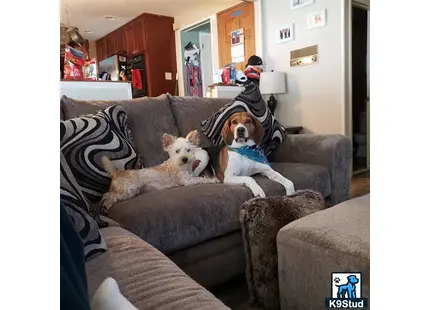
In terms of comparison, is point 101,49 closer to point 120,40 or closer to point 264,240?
point 120,40

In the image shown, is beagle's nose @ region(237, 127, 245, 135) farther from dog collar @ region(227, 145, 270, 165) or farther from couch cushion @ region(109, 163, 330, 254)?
couch cushion @ region(109, 163, 330, 254)

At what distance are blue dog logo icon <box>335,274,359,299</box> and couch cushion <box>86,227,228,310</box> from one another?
427 millimetres

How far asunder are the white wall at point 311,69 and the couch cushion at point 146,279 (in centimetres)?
302

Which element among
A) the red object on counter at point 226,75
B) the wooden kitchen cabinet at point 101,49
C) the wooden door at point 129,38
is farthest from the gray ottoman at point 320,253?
the wooden kitchen cabinet at point 101,49

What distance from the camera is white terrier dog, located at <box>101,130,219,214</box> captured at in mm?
1391

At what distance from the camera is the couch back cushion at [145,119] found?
1653 mm

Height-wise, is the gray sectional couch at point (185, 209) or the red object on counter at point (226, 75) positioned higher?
the red object on counter at point (226, 75)

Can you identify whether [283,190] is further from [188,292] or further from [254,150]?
[188,292]

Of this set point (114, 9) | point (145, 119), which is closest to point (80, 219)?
point (145, 119)

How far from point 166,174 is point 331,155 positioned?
951 millimetres

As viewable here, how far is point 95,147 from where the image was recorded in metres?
1.42

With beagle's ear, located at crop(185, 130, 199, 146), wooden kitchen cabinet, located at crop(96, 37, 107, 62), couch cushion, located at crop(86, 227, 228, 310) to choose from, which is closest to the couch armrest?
beagle's ear, located at crop(185, 130, 199, 146)

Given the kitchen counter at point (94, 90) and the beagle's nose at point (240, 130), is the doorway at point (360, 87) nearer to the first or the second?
the beagle's nose at point (240, 130)
